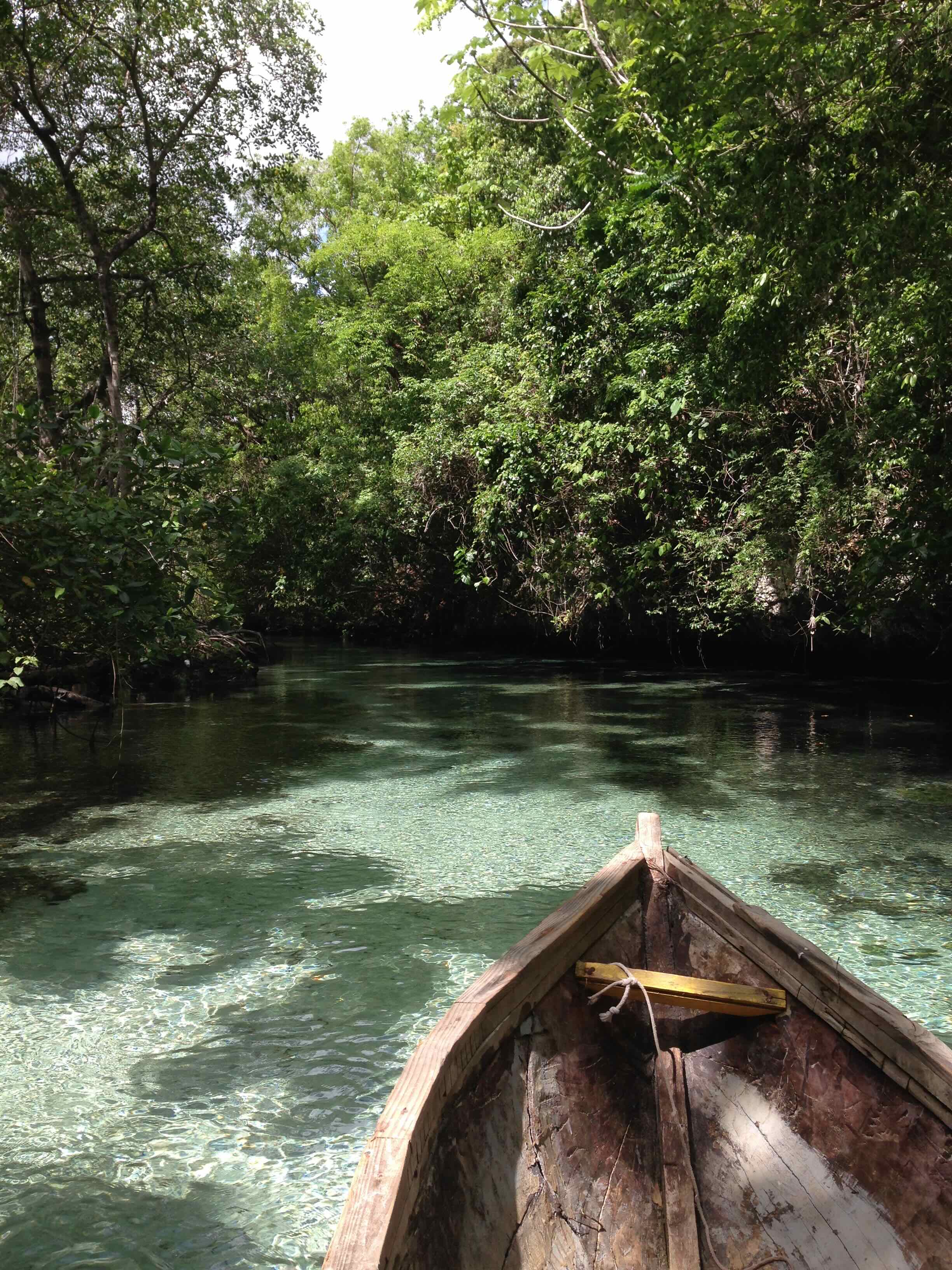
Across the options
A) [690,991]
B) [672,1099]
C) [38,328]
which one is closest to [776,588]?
[690,991]

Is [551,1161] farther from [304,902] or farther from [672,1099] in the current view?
[304,902]

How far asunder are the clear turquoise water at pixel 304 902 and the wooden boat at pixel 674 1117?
0.94m

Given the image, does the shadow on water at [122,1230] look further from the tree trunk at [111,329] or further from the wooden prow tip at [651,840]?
the tree trunk at [111,329]

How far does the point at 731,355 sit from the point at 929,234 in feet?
10.7

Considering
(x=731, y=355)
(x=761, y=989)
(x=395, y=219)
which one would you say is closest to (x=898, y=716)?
(x=731, y=355)

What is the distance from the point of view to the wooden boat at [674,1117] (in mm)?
1852

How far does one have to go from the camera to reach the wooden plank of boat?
235cm

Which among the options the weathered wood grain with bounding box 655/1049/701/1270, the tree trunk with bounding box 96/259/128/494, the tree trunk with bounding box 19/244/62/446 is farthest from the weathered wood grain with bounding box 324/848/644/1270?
the tree trunk with bounding box 19/244/62/446

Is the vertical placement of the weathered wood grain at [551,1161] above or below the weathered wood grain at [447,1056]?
below

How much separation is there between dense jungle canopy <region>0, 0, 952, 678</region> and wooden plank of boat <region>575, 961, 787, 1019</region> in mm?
4726

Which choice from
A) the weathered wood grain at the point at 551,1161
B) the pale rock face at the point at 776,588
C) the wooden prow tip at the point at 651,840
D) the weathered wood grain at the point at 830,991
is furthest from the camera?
the pale rock face at the point at 776,588

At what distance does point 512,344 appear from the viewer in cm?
1961

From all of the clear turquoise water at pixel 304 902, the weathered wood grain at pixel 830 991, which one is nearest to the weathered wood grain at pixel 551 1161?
the weathered wood grain at pixel 830 991

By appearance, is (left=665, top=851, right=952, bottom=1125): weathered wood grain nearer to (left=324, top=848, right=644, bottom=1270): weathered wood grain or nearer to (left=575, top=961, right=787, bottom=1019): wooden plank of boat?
(left=575, top=961, right=787, bottom=1019): wooden plank of boat
